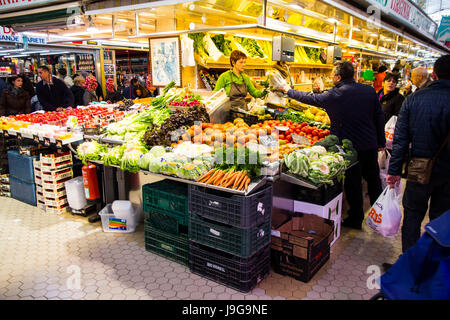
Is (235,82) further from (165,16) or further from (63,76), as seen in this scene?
(63,76)

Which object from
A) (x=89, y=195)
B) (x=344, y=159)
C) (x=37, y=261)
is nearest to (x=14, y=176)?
(x=89, y=195)

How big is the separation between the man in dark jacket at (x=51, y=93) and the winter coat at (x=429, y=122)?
6234 millimetres

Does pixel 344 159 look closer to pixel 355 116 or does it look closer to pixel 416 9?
pixel 355 116

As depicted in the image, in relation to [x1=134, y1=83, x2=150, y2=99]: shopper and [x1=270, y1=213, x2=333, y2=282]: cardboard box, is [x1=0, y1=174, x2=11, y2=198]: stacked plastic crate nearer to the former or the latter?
[x1=270, y1=213, x2=333, y2=282]: cardboard box

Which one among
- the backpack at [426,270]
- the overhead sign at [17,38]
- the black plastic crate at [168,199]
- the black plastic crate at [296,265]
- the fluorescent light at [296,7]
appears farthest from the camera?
the overhead sign at [17,38]

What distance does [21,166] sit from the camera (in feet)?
16.8

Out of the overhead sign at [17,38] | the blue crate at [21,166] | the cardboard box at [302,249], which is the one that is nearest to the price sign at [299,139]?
the cardboard box at [302,249]

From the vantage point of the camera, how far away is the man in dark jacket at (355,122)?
157 inches

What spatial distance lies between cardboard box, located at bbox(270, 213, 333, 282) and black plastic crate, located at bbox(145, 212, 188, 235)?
96 centimetres

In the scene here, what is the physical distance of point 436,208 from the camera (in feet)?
9.93

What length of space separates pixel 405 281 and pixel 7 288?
131 inches

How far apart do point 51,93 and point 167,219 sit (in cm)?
488

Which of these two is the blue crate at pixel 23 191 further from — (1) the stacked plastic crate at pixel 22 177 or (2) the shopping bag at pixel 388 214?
(2) the shopping bag at pixel 388 214

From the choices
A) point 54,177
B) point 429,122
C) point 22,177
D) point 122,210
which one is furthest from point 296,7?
point 22,177
